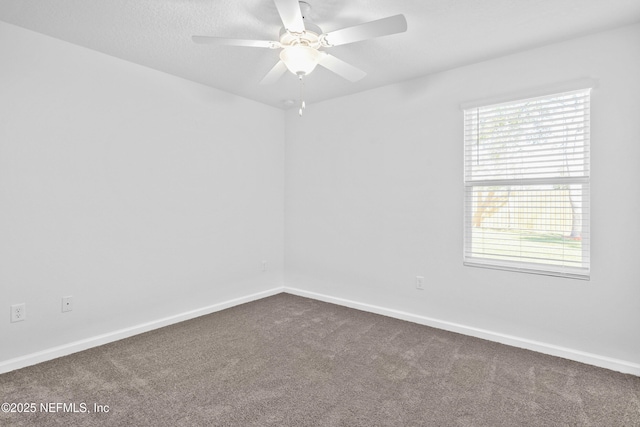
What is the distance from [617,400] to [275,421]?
2001 mm

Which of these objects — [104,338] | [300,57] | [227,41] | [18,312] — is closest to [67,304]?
[18,312]

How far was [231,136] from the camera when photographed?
375cm

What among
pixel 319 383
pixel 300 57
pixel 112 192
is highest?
Result: pixel 300 57

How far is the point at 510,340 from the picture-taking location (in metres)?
2.76

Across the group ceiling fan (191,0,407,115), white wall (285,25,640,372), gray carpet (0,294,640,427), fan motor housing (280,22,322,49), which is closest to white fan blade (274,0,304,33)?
ceiling fan (191,0,407,115)

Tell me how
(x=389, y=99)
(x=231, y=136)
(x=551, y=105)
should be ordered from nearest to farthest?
(x=551, y=105), (x=389, y=99), (x=231, y=136)

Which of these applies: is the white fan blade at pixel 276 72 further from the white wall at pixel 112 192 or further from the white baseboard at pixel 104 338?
the white baseboard at pixel 104 338

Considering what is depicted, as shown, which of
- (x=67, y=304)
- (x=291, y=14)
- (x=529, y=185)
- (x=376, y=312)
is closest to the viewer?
(x=291, y=14)

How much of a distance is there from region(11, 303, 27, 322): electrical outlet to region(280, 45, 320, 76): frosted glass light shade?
2.50 metres

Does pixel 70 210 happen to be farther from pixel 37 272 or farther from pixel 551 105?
pixel 551 105

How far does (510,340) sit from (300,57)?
271 cm

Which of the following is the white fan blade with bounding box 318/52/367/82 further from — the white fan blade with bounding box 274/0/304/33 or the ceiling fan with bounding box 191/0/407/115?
the white fan blade with bounding box 274/0/304/33

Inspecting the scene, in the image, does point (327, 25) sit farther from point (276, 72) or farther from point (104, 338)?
point (104, 338)

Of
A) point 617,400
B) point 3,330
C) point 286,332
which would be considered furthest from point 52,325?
point 617,400
